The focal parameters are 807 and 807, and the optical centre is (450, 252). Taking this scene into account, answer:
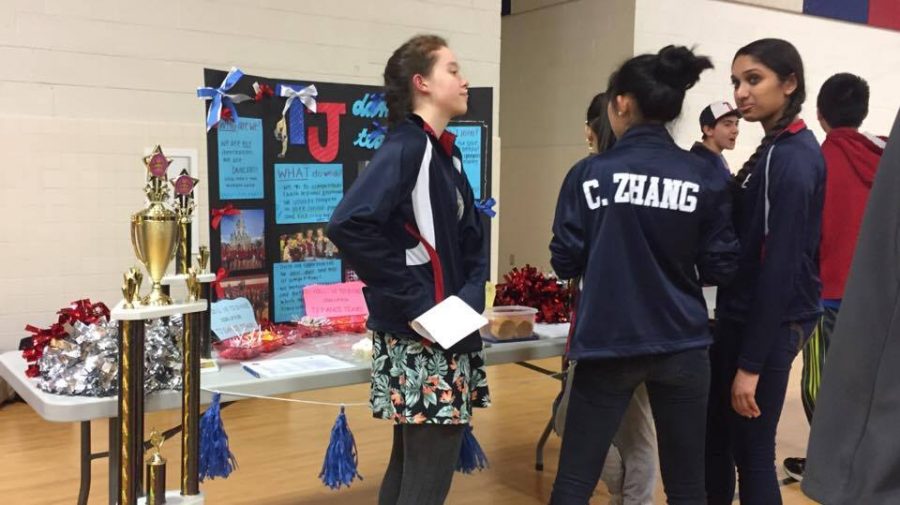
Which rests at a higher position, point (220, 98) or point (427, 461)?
point (220, 98)

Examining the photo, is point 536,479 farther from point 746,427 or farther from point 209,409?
point 209,409

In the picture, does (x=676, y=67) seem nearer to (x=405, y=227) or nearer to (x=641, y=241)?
(x=641, y=241)

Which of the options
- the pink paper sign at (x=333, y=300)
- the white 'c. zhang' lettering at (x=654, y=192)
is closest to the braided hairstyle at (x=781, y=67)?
the white 'c. zhang' lettering at (x=654, y=192)

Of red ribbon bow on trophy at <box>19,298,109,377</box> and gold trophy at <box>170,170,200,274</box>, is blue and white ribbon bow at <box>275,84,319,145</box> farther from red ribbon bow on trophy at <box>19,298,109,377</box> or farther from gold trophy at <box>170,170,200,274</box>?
red ribbon bow on trophy at <box>19,298,109,377</box>

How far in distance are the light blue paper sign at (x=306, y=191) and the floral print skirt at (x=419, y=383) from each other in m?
0.92

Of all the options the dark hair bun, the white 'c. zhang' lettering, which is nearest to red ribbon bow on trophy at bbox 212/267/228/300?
the white 'c. zhang' lettering

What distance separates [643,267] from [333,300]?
1222 mm

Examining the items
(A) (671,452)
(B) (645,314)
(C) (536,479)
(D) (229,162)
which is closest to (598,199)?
(B) (645,314)

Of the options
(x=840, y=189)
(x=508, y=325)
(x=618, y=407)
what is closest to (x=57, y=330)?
(x=508, y=325)

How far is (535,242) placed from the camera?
7238 millimetres

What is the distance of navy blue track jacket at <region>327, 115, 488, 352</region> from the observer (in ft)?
5.67

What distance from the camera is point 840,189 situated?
10.2ft

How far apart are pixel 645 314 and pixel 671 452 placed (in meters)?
0.37

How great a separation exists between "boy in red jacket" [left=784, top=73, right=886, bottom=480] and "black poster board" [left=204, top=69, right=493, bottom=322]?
141 centimetres
